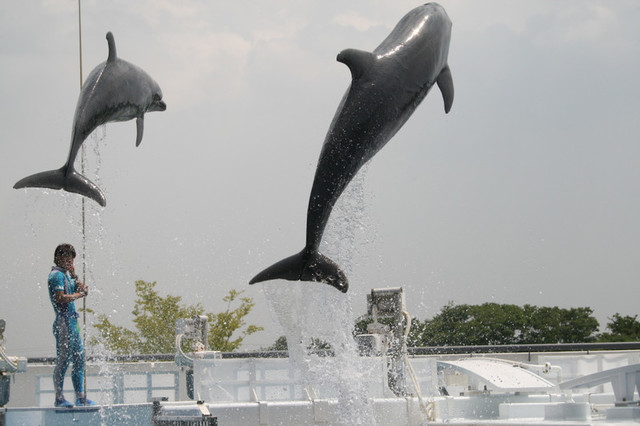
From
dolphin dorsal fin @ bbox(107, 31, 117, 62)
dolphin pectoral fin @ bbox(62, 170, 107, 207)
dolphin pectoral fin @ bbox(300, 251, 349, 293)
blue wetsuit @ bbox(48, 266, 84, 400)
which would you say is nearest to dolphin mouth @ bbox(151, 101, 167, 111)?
dolphin dorsal fin @ bbox(107, 31, 117, 62)

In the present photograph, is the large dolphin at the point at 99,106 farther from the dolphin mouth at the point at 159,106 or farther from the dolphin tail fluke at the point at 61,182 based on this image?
the dolphin mouth at the point at 159,106

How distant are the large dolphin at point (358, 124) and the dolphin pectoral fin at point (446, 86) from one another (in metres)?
0.53

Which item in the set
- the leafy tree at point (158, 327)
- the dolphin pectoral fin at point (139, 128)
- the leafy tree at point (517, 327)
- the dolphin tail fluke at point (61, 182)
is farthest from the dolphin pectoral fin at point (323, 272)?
the leafy tree at point (517, 327)

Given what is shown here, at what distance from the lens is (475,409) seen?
11.9 meters

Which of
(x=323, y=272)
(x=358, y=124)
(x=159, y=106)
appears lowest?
(x=323, y=272)

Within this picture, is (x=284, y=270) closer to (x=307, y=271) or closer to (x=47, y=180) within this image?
(x=307, y=271)

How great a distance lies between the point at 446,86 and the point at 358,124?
4.37 feet

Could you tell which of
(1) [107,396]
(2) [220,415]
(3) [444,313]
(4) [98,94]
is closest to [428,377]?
Answer: (2) [220,415]

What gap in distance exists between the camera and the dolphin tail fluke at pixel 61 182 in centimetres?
855

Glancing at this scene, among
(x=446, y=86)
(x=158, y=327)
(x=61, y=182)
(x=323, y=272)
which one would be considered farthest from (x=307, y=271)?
(x=158, y=327)

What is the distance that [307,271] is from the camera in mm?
7152

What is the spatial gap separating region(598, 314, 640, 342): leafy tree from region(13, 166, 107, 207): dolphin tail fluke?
119ft

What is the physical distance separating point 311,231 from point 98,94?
2.86 m

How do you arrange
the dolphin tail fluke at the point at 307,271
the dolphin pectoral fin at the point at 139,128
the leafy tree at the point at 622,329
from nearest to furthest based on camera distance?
the dolphin tail fluke at the point at 307,271 → the dolphin pectoral fin at the point at 139,128 → the leafy tree at the point at 622,329
